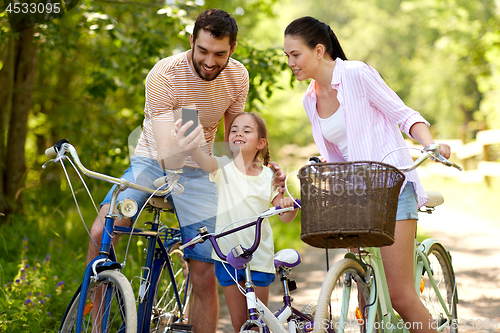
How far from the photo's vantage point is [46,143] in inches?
390

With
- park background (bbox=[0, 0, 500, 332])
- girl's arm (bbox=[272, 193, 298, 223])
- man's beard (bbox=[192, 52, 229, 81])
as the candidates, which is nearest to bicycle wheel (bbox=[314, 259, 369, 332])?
girl's arm (bbox=[272, 193, 298, 223])

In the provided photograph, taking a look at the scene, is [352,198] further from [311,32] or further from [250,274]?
[311,32]

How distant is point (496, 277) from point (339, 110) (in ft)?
12.8

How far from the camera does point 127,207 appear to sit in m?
2.67

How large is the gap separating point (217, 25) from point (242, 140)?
2.30 ft

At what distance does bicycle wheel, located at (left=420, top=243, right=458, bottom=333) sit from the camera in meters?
Answer: 3.40

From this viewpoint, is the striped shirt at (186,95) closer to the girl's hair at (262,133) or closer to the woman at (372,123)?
the girl's hair at (262,133)

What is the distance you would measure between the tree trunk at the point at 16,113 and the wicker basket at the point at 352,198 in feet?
15.4

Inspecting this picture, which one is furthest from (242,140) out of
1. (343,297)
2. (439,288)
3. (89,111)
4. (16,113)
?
(89,111)

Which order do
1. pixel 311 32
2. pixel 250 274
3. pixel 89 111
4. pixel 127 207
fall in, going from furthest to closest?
pixel 89 111
pixel 311 32
pixel 250 274
pixel 127 207

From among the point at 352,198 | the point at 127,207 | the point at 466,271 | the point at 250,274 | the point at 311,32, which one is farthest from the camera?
the point at 466,271

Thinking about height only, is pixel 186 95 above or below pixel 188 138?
above

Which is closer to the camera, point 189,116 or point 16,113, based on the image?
point 189,116

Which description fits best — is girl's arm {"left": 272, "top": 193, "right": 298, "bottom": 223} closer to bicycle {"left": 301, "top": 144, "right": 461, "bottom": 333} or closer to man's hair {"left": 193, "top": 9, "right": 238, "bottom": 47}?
bicycle {"left": 301, "top": 144, "right": 461, "bottom": 333}
